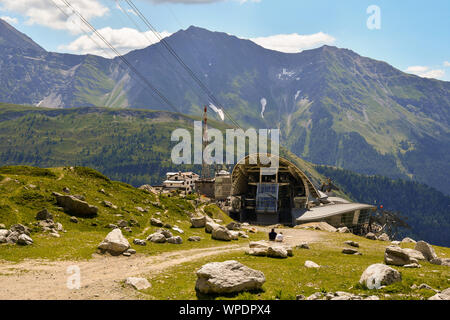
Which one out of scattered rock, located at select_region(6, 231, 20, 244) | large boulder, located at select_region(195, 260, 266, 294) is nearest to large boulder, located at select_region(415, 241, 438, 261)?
large boulder, located at select_region(195, 260, 266, 294)

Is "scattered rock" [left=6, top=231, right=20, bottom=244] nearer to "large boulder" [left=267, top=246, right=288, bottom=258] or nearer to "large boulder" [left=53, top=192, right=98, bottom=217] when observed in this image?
"large boulder" [left=53, top=192, right=98, bottom=217]

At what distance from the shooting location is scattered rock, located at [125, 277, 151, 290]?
79.8 ft

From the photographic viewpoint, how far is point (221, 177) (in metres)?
145

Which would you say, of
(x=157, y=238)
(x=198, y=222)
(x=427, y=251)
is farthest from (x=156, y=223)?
(x=427, y=251)

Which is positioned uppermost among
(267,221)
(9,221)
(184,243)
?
(9,221)

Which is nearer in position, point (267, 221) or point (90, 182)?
point (90, 182)

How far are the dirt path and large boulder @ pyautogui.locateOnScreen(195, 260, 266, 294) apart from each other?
4191 millimetres

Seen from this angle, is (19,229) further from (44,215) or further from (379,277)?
(379,277)

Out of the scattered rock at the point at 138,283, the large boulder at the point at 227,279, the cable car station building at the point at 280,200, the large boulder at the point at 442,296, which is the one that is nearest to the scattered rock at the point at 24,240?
the scattered rock at the point at 138,283

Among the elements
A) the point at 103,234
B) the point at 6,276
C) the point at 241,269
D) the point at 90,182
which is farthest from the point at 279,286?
the point at 90,182

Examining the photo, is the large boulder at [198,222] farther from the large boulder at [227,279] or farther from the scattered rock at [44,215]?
the large boulder at [227,279]

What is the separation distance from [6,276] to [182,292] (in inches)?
510

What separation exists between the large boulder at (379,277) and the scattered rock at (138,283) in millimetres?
14043
